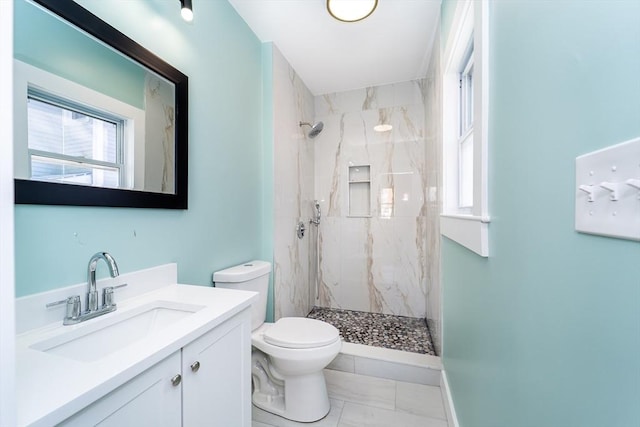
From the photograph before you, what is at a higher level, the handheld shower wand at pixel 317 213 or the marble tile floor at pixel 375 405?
the handheld shower wand at pixel 317 213

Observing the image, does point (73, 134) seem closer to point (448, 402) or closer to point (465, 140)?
point (465, 140)

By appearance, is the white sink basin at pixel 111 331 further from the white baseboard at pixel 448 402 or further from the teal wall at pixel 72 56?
the white baseboard at pixel 448 402

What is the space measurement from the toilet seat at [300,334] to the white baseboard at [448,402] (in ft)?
2.24

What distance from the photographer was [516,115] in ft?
2.13

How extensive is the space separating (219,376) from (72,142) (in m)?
0.93

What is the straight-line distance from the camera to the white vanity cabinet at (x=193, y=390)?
0.56 m

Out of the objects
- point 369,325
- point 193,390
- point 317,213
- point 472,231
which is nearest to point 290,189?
point 317,213

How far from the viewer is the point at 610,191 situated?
0.35m

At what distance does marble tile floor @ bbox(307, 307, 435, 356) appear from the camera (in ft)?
7.00

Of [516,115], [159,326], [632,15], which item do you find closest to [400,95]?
[516,115]

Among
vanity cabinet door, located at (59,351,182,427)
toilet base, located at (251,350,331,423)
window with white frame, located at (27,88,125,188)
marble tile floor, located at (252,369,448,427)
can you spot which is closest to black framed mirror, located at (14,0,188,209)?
window with white frame, located at (27,88,125,188)

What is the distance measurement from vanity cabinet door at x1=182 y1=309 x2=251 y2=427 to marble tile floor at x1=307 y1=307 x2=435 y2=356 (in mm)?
1341

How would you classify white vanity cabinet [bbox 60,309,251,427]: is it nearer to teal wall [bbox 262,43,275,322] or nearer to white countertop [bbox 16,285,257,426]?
white countertop [bbox 16,285,257,426]

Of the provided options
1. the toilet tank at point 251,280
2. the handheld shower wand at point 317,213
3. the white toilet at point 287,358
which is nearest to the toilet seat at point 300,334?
the white toilet at point 287,358
